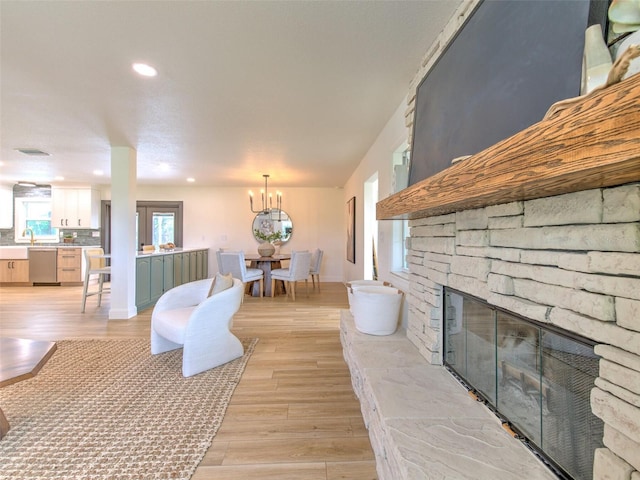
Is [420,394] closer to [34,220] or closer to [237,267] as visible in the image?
[237,267]

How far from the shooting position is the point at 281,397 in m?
1.98

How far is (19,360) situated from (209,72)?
2.14 m

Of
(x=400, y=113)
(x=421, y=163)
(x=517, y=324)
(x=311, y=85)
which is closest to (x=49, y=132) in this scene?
(x=311, y=85)

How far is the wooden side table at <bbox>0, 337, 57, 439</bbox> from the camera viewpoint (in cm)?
148

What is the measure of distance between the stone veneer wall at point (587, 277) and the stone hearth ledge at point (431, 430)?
28 centimetres

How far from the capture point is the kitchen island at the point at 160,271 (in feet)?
13.8

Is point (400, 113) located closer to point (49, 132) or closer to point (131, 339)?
point (131, 339)

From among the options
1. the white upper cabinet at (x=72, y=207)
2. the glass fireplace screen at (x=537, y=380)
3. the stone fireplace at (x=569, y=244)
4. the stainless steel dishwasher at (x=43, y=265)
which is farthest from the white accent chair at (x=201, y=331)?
the white upper cabinet at (x=72, y=207)

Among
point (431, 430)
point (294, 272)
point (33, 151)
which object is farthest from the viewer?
point (294, 272)

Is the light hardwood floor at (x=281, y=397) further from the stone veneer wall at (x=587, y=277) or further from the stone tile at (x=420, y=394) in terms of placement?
the stone veneer wall at (x=587, y=277)

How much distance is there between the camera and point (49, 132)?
3.43 metres

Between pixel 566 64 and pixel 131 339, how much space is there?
383 cm

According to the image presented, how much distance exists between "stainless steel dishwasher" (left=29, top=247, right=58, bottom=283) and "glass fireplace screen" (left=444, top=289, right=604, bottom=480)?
7.96m

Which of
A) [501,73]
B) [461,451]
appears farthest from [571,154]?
[461,451]
